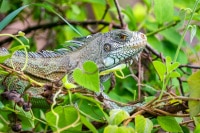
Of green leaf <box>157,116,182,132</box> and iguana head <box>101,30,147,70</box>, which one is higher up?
iguana head <box>101,30,147,70</box>

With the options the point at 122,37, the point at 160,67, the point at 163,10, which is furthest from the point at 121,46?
the point at 160,67

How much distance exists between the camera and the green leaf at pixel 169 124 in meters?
1.92

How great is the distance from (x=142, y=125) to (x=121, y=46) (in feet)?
3.22

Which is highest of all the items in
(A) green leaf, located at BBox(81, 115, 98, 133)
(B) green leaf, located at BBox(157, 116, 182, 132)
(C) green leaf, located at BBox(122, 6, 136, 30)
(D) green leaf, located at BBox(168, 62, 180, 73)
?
(C) green leaf, located at BBox(122, 6, 136, 30)

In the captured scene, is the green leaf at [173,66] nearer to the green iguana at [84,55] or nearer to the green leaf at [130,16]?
the green iguana at [84,55]

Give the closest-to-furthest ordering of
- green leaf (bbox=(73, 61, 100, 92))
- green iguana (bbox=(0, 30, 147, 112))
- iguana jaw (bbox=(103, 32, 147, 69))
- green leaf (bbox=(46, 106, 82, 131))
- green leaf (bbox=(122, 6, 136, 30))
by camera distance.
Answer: green leaf (bbox=(73, 61, 100, 92)) < green leaf (bbox=(46, 106, 82, 131)) < green iguana (bbox=(0, 30, 147, 112)) < iguana jaw (bbox=(103, 32, 147, 69)) < green leaf (bbox=(122, 6, 136, 30))

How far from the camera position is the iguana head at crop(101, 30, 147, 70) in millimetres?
2686

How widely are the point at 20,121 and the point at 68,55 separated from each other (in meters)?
0.72

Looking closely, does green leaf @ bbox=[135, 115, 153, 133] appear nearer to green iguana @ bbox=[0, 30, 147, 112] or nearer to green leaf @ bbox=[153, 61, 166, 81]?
green leaf @ bbox=[153, 61, 166, 81]

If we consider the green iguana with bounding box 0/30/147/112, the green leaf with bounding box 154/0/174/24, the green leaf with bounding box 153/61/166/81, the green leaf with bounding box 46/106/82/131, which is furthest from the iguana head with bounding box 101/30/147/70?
the green leaf with bounding box 46/106/82/131

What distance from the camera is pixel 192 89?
6.26 ft

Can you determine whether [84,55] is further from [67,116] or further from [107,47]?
[67,116]

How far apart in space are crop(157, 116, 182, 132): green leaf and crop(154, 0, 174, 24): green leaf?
1.00m

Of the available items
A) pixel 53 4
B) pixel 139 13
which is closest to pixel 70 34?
pixel 53 4
